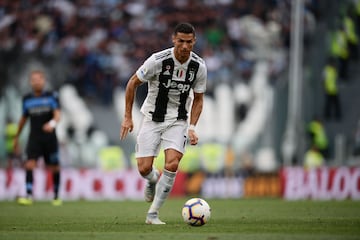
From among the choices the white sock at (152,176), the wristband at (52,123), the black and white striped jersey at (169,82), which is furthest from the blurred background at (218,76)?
the black and white striped jersey at (169,82)

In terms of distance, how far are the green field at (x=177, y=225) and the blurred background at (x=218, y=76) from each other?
27.6ft

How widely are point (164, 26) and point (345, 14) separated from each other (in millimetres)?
5340

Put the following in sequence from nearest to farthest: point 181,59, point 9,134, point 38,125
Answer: point 181,59
point 38,125
point 9,134

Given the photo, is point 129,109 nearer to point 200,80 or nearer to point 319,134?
point 200,80

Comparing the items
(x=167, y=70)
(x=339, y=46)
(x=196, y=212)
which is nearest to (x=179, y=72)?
(x=167, y=70)

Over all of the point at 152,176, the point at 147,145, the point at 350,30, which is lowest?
the point at 152,176

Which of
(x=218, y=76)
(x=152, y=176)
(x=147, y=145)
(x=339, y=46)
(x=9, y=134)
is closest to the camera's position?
(x=147, y=145)

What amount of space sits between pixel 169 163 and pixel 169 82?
1.00 meters

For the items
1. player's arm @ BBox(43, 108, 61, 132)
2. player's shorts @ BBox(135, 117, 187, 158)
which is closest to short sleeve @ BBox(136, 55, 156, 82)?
player's shorts @ BBox(135, 117, 187, 158)

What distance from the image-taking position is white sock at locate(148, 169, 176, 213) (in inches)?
389

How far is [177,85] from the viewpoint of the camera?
10.3 meters

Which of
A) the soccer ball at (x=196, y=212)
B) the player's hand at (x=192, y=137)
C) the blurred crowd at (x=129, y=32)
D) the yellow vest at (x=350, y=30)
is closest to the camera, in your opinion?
the soccer ball at (x=196, y=212)

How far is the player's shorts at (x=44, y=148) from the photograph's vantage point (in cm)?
1552

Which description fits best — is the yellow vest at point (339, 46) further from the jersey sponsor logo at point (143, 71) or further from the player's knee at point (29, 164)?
the jersey sponsor logo at point (143, 71)
